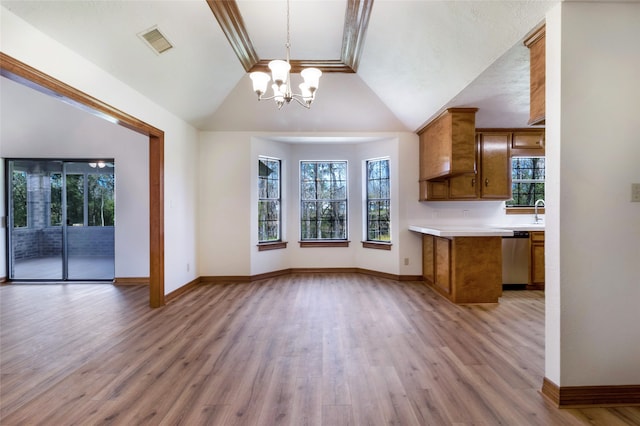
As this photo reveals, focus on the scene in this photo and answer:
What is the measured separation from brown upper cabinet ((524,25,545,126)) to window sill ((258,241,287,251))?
4.01 m

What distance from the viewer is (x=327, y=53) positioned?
3.64m

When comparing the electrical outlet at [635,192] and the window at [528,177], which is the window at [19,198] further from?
the window at [528,177]

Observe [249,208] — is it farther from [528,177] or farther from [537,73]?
[528,177]

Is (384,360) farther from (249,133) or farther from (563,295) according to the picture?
(249,133)

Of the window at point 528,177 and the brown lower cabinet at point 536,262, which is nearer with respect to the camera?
the brown lower cabinet at point 536,262

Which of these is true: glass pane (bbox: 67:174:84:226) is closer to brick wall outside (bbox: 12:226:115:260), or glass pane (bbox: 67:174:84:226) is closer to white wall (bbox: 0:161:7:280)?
brick wall outside (bbox: 12:226:115:260)

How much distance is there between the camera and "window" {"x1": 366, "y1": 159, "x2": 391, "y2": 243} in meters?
5.09

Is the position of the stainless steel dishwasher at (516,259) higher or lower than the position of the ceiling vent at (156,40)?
lower

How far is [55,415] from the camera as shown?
1703mm

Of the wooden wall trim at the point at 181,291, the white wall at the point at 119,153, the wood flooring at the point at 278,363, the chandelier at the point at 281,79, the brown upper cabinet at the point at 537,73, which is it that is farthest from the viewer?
the white wall at the point at 119,153

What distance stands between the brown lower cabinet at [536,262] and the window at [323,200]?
9.70 ft

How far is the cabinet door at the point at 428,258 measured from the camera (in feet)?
14.3

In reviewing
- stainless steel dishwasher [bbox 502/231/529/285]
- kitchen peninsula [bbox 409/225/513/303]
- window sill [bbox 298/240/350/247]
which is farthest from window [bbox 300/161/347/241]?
stainless steel dishwasher [bbox 502/231/529/285]

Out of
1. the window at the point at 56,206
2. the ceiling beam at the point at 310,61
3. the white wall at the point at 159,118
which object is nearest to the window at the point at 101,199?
the window at the point at 56,206
